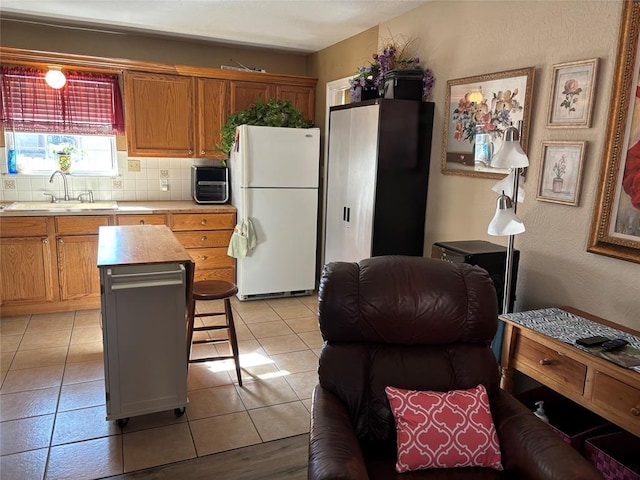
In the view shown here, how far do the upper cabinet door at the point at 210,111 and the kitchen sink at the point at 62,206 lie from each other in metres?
1.00

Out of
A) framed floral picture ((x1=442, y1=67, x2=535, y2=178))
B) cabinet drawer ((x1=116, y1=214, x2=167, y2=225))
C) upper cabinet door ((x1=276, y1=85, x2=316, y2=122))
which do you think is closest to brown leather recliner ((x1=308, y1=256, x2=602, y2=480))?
framed floral picture ((x1=442, y1=67, x2=535, y2=178))

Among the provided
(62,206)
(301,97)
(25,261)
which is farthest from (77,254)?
(301,97)

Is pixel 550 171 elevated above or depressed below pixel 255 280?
above

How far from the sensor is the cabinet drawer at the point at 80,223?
155 inches

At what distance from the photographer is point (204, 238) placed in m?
4.50

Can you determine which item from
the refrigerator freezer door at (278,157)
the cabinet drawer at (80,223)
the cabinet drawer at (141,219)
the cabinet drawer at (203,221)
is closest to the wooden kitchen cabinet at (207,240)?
the cabinet drawer at (203,221)

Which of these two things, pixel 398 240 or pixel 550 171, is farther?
pixel 398 240

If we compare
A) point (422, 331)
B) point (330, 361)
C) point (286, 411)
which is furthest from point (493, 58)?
point (286, 411)

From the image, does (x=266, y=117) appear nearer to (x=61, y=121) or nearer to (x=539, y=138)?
(x=61, y=121)

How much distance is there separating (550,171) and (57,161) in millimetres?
4194

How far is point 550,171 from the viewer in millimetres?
2445

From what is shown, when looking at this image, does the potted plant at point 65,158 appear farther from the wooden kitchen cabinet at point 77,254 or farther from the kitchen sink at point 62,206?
the wooden kitchen cabinet at point 77,254

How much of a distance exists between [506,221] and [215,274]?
3.12 metres

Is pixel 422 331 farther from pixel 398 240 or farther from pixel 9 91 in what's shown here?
pixel 9 91
